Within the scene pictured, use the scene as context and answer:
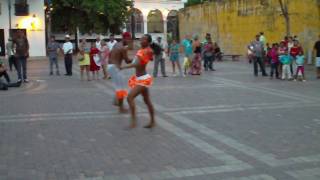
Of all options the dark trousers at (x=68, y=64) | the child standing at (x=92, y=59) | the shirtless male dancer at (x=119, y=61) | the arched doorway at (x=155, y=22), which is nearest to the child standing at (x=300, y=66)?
the child standing at (x=92, y=59)

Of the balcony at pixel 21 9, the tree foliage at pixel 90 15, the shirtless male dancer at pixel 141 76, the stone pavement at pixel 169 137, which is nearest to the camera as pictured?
the stone pavement at pixel 169 137

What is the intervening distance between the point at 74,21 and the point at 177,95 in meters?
31.2

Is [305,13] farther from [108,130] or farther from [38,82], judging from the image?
[108,130]

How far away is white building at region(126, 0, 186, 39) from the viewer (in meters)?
60.4

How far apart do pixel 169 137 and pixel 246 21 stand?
22364 millimetres

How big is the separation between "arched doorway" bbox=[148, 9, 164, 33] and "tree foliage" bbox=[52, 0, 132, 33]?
643 inches

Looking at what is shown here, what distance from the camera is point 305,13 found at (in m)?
25.1

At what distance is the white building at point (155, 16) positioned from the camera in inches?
2379

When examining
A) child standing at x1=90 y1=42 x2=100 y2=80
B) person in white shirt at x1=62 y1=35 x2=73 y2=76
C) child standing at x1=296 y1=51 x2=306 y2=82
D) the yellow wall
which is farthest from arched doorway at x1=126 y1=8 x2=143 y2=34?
child standing at x1=296 y1=51 x2=306 y2=82

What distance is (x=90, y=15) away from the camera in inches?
1697

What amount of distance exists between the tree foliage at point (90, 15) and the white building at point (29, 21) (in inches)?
121

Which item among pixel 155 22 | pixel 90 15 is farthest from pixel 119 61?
pixel 155 22

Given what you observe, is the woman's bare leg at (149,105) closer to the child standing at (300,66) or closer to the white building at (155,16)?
the child standing at (300,66)

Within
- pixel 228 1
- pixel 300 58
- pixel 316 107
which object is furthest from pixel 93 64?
pixel 228 1
